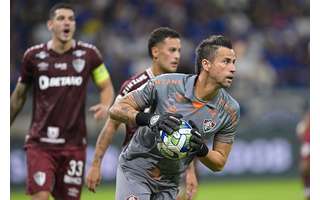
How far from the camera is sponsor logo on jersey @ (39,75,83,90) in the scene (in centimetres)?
976

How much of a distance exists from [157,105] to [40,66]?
271 cm

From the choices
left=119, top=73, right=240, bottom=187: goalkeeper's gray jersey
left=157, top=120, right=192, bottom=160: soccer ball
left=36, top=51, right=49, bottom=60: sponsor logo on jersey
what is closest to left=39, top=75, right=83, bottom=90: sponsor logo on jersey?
left=36, top=51, right=49, bottom=60: sponsor logo on jersey

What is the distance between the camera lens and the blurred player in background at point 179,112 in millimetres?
7410

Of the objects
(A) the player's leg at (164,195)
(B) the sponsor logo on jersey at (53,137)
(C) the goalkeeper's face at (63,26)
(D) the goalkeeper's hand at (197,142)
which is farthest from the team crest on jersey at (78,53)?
(D) the goalkeeper's hand at (197,142)

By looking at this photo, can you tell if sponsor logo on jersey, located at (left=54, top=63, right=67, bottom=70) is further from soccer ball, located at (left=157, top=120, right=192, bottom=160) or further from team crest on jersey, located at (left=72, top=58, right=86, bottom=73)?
soccer ball, located at (left=157, top=120, right=192, bottom=160)

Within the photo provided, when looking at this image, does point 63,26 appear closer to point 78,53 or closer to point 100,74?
point 78,53

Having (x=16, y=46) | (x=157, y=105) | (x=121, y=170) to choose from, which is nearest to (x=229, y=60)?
(x=157, y=105)

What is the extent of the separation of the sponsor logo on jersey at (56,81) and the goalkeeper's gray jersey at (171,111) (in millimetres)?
2283

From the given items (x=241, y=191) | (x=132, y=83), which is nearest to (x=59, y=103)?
(x=132, y=83)

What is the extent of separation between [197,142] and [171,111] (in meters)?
0.51

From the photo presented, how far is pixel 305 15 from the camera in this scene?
23688 mm

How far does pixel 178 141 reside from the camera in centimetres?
699

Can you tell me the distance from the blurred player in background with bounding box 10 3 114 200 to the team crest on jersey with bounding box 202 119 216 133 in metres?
2.32

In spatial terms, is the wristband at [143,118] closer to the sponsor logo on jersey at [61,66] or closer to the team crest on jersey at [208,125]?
the team crest on jersey at [208,125]
